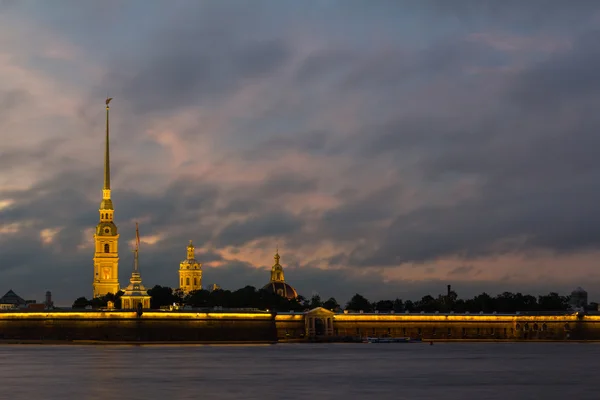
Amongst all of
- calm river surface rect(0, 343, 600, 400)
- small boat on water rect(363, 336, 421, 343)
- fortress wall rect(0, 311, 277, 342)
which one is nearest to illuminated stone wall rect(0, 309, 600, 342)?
fortress wall rect(0, 311, 277, 342)

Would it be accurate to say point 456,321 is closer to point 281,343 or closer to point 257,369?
point 281,343

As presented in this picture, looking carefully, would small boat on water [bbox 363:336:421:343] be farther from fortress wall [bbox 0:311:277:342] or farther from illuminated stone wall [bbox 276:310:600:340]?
fortress wall [bbox 0:311:277:342]

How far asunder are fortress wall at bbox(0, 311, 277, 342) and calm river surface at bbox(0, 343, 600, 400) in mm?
43635

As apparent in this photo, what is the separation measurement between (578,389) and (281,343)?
10423 centimetres

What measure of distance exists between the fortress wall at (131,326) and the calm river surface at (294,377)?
43.6m

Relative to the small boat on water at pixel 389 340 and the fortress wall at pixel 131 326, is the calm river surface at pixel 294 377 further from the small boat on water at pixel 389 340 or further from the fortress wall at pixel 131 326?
the small boat on water at pixel 389 340

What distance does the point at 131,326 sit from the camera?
16812 centimetres

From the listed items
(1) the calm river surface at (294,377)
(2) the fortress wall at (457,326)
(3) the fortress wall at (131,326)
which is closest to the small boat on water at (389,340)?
(2) the fortress wall at (457,326)

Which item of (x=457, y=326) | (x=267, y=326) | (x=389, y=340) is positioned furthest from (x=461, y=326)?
(x=267, y=326)

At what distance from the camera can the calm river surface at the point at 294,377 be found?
7388cm

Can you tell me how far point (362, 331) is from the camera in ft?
628

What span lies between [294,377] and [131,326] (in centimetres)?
8303

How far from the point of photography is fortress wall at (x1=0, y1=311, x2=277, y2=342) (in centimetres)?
16825

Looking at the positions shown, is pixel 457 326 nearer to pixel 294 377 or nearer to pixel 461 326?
pixel 461 326
